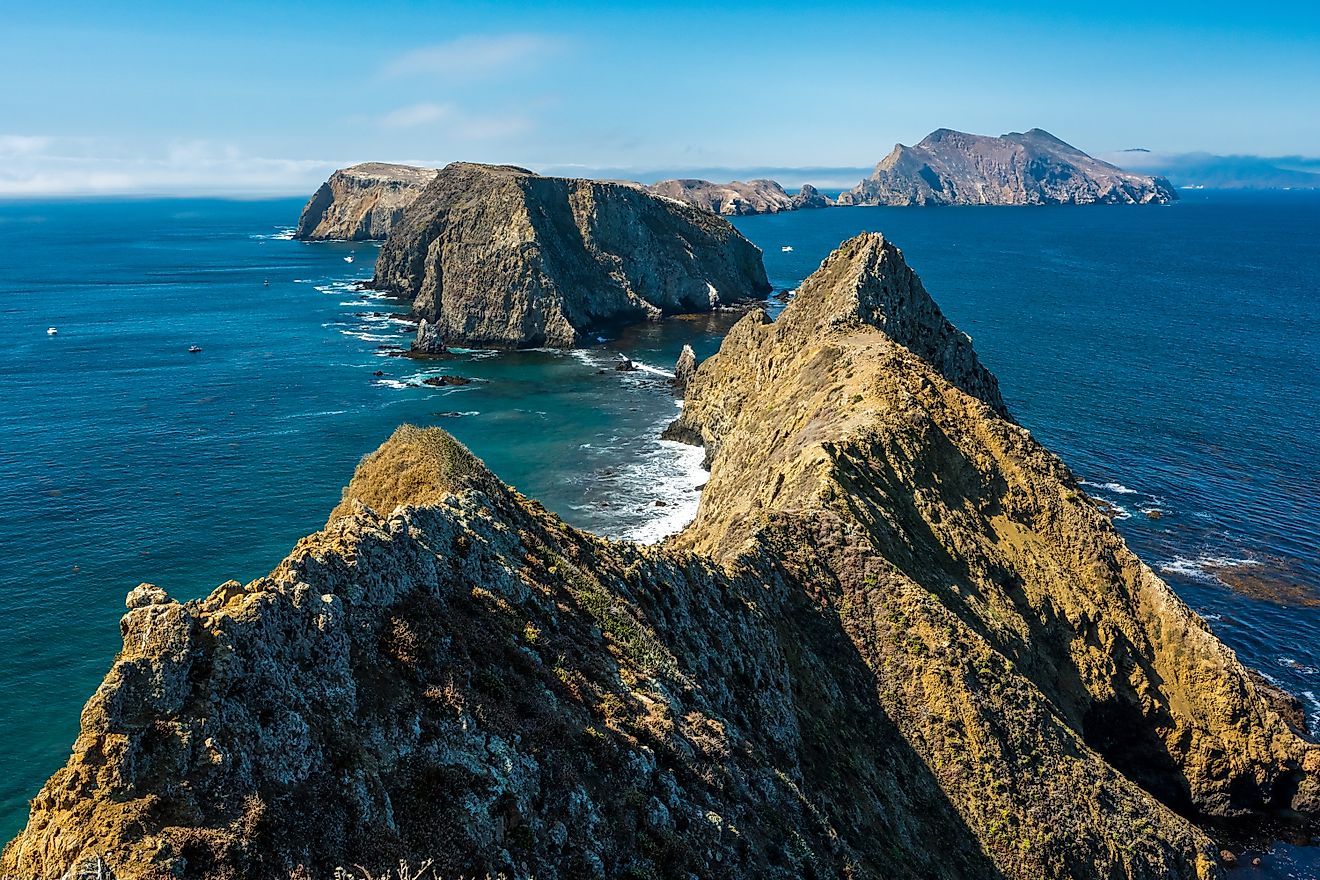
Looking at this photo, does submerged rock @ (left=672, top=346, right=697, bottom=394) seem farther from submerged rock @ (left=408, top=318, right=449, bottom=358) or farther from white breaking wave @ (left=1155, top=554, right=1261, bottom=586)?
white breaking wave @ (left=1155, top=554, right=1261, bottom=586)

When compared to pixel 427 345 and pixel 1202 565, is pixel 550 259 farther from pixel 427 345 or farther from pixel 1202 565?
pixel 1202 565

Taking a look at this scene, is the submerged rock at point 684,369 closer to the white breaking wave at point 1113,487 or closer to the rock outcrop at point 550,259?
the rock outcrop at point 550,259

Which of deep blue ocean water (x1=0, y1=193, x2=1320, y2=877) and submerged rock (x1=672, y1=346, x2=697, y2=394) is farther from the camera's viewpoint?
submerged rock (x1=672, y1=346, x2=697, y2=394)

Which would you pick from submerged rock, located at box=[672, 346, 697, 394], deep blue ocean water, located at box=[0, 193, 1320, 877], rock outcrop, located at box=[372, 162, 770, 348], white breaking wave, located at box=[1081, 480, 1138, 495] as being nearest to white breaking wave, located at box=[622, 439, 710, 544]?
deep blue ocean water, located at box=[0, 193, 1320, 877]

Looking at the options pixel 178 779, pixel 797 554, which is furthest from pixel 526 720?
pixel 797 554

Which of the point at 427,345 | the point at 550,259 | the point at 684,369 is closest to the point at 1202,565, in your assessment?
the point at 684,369
